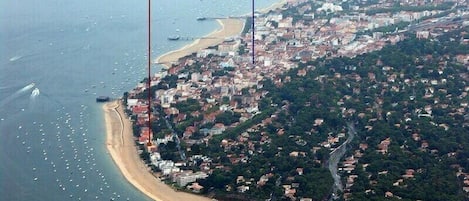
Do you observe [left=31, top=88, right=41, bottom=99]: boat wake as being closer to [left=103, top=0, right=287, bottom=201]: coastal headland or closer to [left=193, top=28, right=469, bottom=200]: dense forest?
[left=103, top=0, right=287, bottom=201]: coastal headland

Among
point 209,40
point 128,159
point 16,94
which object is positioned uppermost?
point 209,40

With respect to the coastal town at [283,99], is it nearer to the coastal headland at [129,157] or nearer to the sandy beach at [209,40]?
the coastal headland at [129,157]

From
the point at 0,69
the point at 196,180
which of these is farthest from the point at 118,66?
the point at 196,180

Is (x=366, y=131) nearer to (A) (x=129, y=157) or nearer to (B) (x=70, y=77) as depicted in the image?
(A) (x=129, y=157)

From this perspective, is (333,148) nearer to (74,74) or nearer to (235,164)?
(235,164)

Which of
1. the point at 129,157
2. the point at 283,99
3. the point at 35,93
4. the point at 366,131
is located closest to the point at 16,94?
the point at 35,93

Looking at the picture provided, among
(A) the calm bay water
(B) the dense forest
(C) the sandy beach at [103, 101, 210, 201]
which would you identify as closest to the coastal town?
(B) the dense forest
